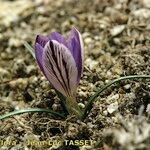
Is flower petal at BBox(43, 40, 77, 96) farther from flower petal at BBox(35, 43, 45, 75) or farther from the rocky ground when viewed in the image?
the rocky ground

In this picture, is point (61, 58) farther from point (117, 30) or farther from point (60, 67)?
point (117, 30)

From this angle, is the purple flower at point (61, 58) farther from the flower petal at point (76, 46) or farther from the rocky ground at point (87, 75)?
the rocky ground at point (87, 75)

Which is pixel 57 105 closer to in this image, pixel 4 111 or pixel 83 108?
pixel 83 108

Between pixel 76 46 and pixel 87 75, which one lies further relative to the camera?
pixel 87 75

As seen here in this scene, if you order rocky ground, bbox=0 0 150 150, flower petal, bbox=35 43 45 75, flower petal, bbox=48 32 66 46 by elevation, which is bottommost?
rocky ground, bbox=0 0 150 150

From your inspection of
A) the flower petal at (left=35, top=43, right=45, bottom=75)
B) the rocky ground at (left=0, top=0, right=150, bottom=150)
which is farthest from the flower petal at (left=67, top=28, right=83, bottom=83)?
the rocky ground at (left=0, top=0, right=150, bottom=150)

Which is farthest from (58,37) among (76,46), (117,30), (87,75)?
(117,30)

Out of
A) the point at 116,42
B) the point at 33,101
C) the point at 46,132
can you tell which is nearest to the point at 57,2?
the point at 116,42

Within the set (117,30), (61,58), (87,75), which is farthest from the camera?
(117,30)
